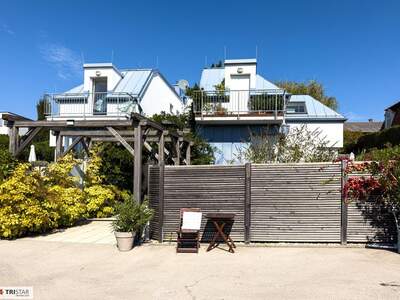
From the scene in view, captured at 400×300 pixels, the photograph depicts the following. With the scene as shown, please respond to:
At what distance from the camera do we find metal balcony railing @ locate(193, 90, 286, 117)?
16594 millimetres

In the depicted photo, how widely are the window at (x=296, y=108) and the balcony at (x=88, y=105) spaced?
9.28 m

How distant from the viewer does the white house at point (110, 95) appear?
19297 millimetres

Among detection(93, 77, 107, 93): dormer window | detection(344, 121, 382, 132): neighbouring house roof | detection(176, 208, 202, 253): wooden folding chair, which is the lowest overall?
detection(176, 208, 202, 253): wooden folding chair

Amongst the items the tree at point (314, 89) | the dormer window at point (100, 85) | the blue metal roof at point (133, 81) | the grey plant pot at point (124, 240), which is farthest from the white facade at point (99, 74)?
the tree at point (314, 89)

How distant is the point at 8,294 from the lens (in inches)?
214

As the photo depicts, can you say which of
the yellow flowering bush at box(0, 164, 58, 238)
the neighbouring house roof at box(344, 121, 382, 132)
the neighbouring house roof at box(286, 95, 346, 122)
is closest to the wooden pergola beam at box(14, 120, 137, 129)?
the yellow flowering bush at box(0, 164, 58, 238)

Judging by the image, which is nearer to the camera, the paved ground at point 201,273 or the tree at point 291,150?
the paved ground at point 201,273

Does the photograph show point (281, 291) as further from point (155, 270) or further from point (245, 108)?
point (245, 108)

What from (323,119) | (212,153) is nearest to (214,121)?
(212,153)

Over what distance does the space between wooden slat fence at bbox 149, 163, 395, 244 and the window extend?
578 inches

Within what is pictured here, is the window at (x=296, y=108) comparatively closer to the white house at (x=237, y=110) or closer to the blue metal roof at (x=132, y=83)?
the white house at (x=237, y=110)

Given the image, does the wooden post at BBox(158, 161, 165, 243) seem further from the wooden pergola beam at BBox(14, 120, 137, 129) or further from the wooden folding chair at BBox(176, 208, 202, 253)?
the wooden pergola beam at BBox(14, 120, 137, 129)

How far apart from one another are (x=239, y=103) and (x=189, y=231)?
10.3 meters

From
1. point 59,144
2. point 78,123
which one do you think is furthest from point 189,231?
point 59,144
